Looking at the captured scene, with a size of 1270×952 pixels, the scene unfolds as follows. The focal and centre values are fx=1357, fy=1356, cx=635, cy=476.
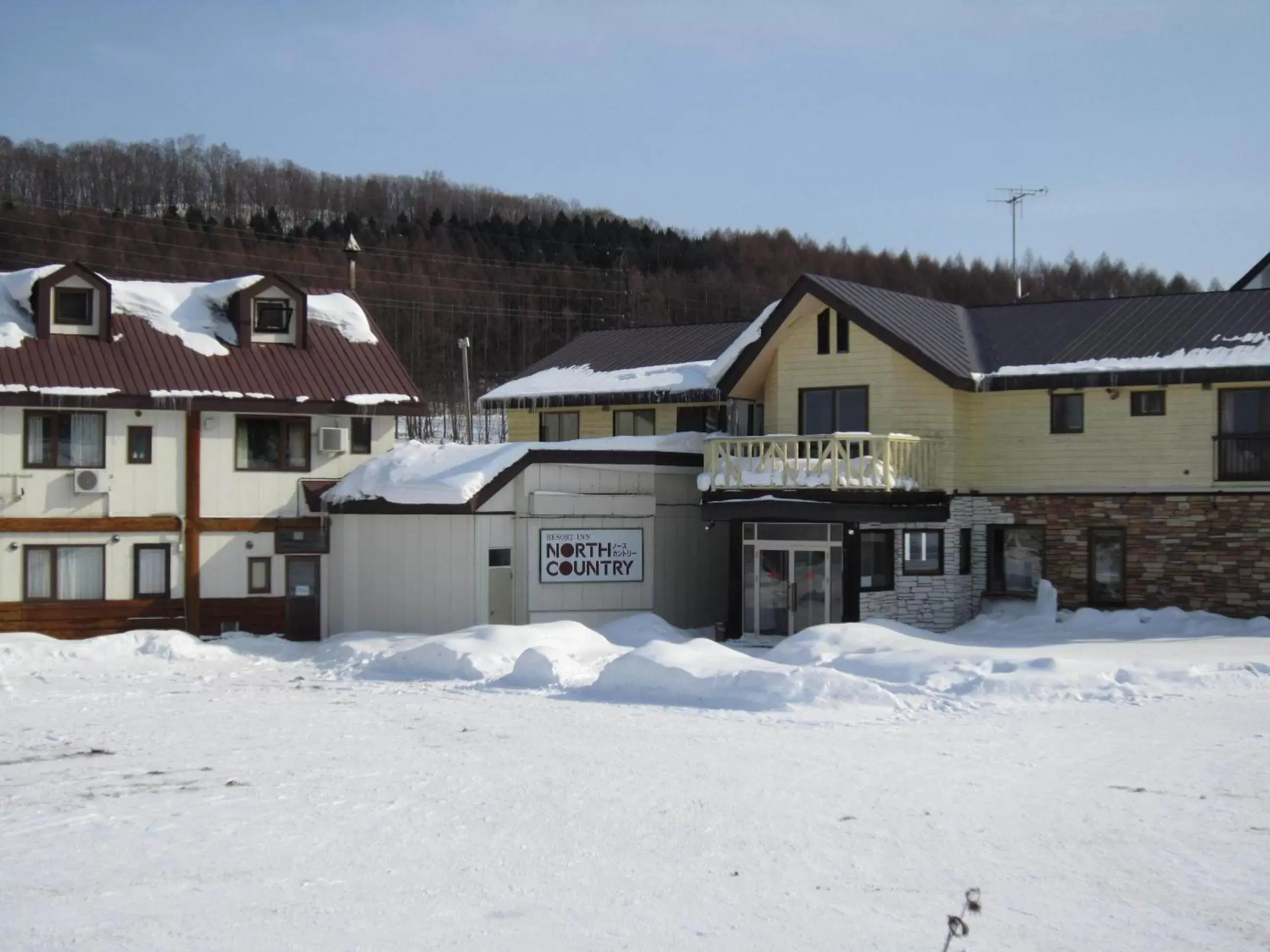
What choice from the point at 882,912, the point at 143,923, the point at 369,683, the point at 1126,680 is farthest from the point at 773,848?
the point at 369,683

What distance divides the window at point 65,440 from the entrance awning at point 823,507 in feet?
36.2

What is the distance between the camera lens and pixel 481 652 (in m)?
21.1

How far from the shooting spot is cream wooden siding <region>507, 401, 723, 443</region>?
30203 mm

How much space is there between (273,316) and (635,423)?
27.5 ft

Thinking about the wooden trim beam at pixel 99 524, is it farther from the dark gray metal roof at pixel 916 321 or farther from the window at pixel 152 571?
the dark gray metal roof at pixel 916 321

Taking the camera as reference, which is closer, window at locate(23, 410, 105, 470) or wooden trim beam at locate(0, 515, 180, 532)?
wooden trim beam at locate(0, 515, 180, 532)

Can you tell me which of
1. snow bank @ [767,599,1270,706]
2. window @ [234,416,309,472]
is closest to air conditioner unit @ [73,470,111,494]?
window @ [234,416,309,472]

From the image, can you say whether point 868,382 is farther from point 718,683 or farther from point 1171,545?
point 718,683

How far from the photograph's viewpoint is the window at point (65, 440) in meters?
24.1

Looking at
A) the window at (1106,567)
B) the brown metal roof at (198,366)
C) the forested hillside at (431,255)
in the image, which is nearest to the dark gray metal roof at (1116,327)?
the window at (1106,567)

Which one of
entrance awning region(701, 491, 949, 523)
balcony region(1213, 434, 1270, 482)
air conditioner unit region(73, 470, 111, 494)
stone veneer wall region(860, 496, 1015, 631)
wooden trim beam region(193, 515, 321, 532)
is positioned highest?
balcony region(1213, 434, 1270, 482)

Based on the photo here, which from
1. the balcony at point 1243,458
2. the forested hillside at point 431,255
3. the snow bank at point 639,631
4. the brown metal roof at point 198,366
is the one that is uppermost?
the forested hillside at point 431,255

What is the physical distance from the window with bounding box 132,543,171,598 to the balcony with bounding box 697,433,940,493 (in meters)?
9.82

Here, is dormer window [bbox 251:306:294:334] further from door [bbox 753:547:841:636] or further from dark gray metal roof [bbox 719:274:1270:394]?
door [bbox 753:547:841:636]
